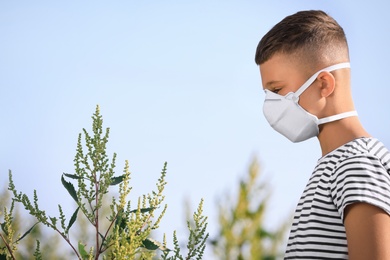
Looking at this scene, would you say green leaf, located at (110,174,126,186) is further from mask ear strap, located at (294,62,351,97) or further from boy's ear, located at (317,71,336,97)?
boy's ear, located at (317,71,336,97)

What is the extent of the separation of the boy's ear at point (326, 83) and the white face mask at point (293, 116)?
0.02 meters

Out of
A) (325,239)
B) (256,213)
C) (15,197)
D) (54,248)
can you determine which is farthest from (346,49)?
(54,248)

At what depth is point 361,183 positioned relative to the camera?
237 cm

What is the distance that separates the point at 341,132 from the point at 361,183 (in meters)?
0.38

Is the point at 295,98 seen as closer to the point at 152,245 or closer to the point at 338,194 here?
the point at 338,194

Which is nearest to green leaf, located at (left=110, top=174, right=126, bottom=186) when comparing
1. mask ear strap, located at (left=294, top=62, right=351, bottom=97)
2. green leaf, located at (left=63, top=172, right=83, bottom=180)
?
green leaf, located at (left=63, top=172, right=83, bottom=180)

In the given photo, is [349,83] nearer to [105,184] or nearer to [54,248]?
[105,184]

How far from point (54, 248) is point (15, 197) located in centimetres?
552

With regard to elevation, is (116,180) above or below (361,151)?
below

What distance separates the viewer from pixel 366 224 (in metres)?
2.28

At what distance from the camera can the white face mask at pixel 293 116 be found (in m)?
2.79

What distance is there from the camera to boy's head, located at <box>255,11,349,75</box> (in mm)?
2852

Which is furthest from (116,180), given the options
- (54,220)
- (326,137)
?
(326,137)

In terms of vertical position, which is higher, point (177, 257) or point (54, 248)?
point (177, 257)
